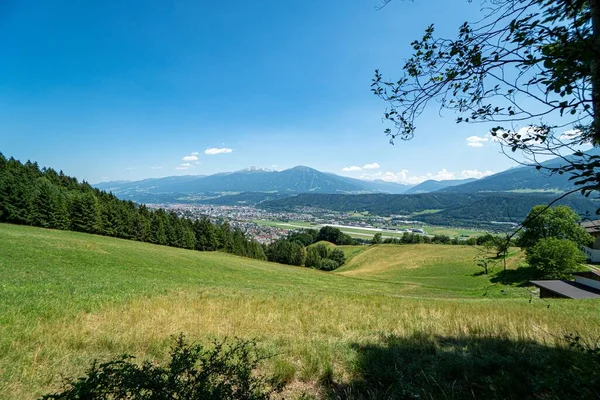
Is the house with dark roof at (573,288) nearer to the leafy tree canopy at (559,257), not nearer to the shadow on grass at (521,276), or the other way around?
the leafy tree canopy at (559,257)

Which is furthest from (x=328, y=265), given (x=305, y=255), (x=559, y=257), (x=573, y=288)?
(x=573, y=288)

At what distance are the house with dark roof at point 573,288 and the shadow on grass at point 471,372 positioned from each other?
67.8 feet

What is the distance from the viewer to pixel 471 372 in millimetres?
3943

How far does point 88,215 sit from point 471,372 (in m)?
64.0

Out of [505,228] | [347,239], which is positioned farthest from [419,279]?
[347,239]

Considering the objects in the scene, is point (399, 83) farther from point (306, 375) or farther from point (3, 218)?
point (3, 218)

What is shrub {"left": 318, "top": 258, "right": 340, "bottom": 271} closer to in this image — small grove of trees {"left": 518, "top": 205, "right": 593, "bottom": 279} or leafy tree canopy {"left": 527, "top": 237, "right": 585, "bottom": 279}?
small grove of trees {"left": 518, "top": 205, "right": 593, "bottom": 279}

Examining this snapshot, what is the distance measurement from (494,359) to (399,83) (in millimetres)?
4685

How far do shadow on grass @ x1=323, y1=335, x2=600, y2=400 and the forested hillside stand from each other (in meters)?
61.5

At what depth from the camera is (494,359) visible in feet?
13.9

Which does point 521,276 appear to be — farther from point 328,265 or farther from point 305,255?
point 305,255

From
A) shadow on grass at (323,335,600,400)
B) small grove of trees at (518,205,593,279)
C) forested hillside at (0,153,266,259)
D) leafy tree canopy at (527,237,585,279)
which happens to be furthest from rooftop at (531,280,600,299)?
forested hillside at (0,153,266,259)

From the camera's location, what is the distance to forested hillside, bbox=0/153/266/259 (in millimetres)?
44188

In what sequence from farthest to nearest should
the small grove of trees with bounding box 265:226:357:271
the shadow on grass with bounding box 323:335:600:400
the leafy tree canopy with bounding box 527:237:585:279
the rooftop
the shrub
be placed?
1. the small grove of trees with bounding box 265:226:357:271
2. the shrub
3. the leafy tree canopy with bounding box 527:237:585:279
4. the rooftop
5. the shadow on grass with bounding box 323:335:600:400
